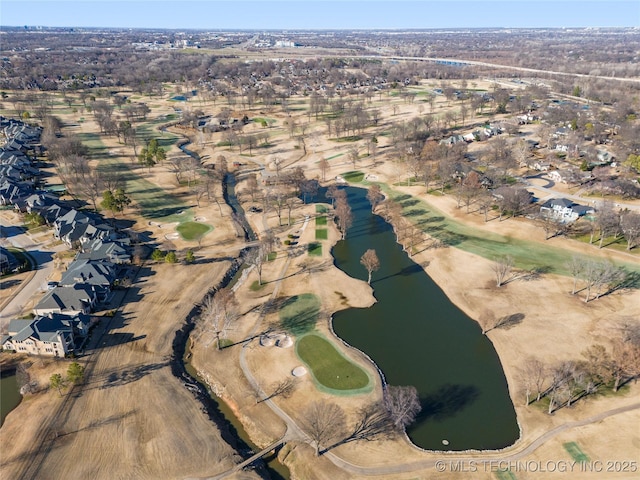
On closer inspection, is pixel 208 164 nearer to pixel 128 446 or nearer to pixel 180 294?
pixel 180 294

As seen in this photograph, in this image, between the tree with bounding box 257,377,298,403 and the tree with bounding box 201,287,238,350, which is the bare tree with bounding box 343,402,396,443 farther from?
the tree with bounding box 201,287,238,350

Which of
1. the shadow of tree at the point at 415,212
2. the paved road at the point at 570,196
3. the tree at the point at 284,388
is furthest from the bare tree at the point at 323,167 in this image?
the tree at the point at 284,388

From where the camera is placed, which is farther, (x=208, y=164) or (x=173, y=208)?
(x=208, y=164)

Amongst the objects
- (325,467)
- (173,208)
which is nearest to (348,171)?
(173,208)

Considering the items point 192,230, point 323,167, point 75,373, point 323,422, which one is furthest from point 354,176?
point 75,373

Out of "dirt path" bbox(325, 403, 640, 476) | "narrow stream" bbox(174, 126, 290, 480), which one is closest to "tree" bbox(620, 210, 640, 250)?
"dirt path" bbox(325, 403, 640, 476)

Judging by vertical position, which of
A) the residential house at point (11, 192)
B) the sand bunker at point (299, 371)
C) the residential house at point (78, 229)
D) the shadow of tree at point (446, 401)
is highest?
the residential house at point (11, 192)

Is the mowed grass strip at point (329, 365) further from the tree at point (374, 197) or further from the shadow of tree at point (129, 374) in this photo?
the tree at point (374, 197)

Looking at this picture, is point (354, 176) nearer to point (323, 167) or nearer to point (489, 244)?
point (323, 167)
